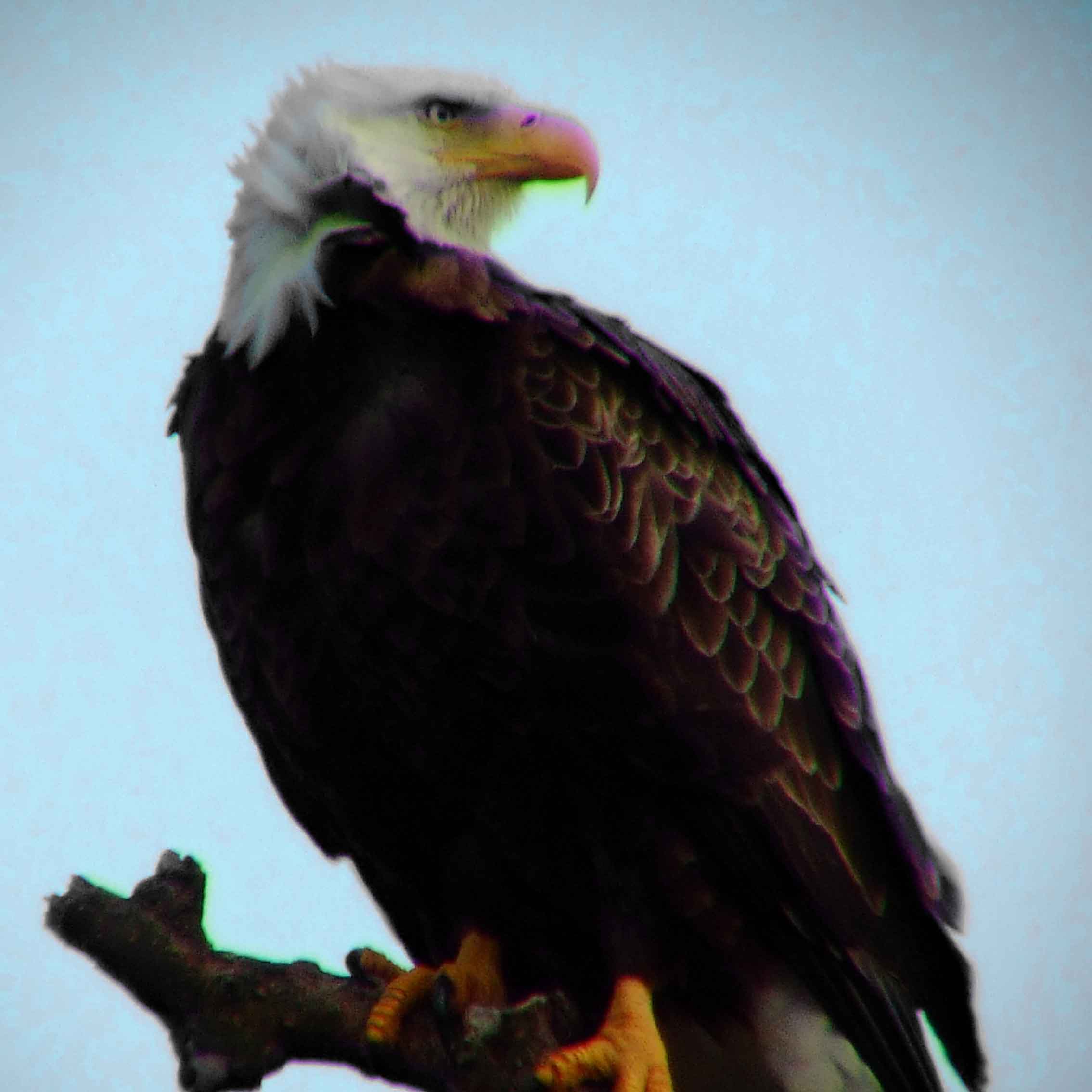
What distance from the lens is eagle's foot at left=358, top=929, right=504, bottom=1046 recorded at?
334cm

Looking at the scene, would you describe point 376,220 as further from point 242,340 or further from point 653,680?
point 653,680

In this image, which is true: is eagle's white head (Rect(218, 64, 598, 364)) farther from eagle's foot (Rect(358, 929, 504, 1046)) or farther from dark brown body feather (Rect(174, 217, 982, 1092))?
eagle's foot (Rect(358, 929, 504, 1046))

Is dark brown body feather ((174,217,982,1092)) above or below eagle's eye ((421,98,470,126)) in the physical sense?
below

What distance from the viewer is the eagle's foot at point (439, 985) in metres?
3.34

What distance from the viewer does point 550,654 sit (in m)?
3.25

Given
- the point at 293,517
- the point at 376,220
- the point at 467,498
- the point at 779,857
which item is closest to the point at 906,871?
the point at 779,857

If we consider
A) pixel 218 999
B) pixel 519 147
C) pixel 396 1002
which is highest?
pixel 519 147

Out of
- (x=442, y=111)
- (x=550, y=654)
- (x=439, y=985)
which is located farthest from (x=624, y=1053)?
(x=442, y=111)

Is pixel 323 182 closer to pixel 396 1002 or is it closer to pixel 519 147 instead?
pixel 519 147

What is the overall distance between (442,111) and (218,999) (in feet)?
7.59

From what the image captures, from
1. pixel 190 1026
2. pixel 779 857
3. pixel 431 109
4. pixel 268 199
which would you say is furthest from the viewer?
pixel 431 109

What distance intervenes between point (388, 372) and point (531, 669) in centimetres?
74

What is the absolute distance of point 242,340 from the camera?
11.5 ft

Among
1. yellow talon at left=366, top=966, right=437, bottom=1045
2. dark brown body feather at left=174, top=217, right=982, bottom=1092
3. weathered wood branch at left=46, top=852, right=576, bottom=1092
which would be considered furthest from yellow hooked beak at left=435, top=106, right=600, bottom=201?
yellow talon at left=366, top=966, right=437, bottom=1045
